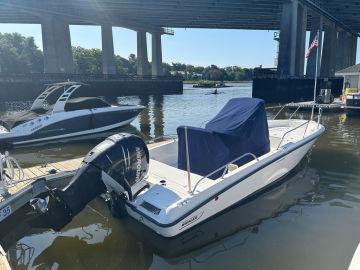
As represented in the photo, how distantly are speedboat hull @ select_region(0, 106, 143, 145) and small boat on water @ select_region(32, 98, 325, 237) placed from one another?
7561 millimetres

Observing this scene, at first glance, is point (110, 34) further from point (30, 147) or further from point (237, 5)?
point (30, 147)

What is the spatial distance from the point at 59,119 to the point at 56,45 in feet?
124

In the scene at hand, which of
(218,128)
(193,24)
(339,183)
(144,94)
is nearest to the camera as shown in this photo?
(218,128)

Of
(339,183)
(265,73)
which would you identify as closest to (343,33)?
(265,73)

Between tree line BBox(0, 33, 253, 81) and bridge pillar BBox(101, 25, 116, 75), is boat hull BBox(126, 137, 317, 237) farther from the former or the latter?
bridge pillar BBox(101, 25, 116, 75)

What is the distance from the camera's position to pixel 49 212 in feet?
16.9

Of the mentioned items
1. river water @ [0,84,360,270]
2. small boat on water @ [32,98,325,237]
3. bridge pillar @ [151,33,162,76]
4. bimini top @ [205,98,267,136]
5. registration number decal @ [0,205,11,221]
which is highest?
bridge pillar @ [151,33,162,76]

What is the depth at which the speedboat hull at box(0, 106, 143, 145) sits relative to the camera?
13.4m

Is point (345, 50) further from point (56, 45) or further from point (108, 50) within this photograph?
point (56, 45)

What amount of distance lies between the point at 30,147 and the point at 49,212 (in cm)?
979

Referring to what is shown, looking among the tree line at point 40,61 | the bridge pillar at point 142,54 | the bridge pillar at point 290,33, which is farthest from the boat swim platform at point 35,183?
the bridge pillar at point 142,54

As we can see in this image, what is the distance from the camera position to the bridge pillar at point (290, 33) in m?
42.9

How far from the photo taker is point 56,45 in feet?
156

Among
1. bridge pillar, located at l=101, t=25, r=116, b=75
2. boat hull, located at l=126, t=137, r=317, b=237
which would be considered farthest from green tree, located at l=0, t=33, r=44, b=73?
→ boat hull, located at l=126, t=137, r=317, b=237
